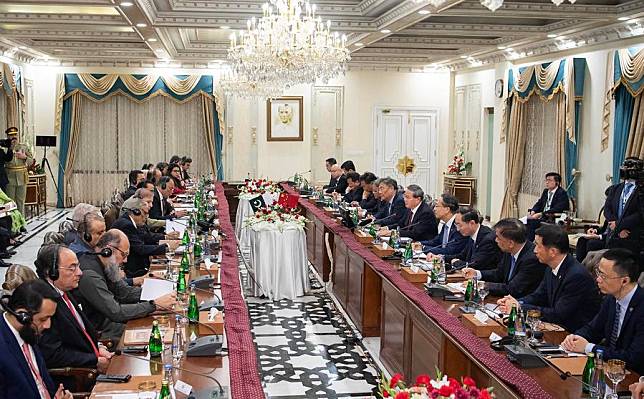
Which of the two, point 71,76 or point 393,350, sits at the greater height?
point 71,76

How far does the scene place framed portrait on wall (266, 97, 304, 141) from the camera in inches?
661

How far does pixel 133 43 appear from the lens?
1339cm

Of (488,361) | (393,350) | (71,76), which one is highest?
(71,76)

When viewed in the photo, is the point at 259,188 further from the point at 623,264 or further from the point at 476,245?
the point at 623,264

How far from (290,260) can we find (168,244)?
5.29ft

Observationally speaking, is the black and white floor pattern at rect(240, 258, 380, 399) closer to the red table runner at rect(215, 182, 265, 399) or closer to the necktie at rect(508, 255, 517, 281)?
the red table runner at rect(215, 182, 265, 399)

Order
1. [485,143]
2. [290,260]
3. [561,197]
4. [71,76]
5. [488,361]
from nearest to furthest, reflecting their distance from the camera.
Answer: [488,361]
[290,260]
[561,197]
[485,143]
[71,76]

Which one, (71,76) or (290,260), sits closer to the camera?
(290,260)

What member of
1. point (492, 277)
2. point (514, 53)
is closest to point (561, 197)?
point (514, 53)

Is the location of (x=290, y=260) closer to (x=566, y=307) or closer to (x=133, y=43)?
(x=566, y=307)

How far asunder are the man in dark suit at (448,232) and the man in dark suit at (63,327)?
380cm

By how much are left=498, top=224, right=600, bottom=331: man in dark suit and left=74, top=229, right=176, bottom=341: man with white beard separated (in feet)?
7.46

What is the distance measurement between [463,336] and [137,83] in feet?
44.8

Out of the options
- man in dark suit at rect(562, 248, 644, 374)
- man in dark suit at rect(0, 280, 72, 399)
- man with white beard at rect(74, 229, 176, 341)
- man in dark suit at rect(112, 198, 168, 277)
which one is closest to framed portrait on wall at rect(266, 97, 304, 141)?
man in dark suit at rect(112, 198, 168, 277)
